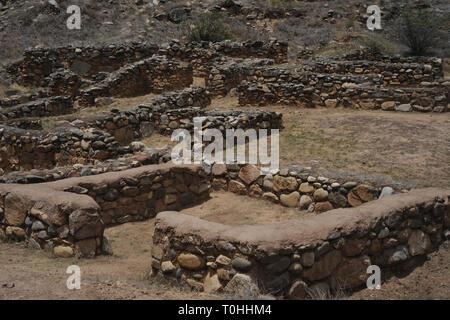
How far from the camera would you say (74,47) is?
17.2m

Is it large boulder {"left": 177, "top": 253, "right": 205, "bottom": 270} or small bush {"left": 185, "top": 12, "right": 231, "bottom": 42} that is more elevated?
small bush {"left": 185, "top": 12, "right": 231, "bottom": 42}

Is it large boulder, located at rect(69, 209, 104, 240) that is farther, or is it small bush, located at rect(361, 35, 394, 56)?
small bush, located at rect(361, 35, 394, 56)

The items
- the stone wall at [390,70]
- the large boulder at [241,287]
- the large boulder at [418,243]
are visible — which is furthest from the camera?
the stone wall at [390,70]

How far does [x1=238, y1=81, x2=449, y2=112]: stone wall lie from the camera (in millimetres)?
10570

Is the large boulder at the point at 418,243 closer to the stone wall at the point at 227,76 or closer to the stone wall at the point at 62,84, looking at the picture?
the stone wall at the point at 227,76

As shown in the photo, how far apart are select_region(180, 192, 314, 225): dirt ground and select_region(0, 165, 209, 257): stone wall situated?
440 mm

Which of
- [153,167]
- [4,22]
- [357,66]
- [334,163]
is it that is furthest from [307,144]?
[4,22]

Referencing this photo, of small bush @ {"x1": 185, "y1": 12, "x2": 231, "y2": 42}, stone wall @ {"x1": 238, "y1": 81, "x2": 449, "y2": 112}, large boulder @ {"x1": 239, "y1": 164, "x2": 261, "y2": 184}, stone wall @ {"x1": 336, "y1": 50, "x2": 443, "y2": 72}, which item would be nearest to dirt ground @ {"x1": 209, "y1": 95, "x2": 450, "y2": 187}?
stone wall @ {"x1": 238, "y1": 81, "x2": 449, "y2": 112}

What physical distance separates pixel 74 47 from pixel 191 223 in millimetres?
15138

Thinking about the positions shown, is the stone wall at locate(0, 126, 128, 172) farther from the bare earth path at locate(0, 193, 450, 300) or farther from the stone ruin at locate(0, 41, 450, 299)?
the bare earth path at locate(0, 193, 450, 300)

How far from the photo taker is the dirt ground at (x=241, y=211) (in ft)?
20.1

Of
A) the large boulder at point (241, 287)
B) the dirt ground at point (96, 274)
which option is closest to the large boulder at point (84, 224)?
the dirt ground at point (96, 274)

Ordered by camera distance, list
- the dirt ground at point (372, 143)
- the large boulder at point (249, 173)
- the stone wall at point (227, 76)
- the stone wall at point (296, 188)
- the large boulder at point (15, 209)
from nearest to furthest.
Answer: the large boulder at point (15, 209) < the stone wall at point (296, 188) < the dirt ground at point (372, 143) < the large boulder at point (249, 173) < the stone wall at point (227, 76)

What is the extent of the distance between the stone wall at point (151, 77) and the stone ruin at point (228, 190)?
2.55ft
